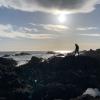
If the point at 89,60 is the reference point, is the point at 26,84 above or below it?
below

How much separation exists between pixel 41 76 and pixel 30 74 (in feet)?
7.66

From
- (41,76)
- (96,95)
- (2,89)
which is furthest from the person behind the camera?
(41,76)

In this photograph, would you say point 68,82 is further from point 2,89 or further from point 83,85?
point 2,89

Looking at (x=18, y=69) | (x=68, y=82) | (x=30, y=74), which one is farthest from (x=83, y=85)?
(x=18, y=69)

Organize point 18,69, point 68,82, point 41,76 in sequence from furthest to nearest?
point 18,69
point 41,76
point 68,82

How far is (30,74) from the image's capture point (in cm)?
5016

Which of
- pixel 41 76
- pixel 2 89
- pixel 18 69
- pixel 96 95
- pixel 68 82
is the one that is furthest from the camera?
pixel 18 69

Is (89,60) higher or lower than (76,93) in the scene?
higher

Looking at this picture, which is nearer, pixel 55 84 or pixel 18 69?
pixel 55 84

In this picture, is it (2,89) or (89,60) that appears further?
(89,60)

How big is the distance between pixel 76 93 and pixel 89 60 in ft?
43.0

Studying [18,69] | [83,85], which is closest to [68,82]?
[83,85]

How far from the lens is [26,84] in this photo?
43094 millimetres

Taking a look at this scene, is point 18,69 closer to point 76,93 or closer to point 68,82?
point 68,82
